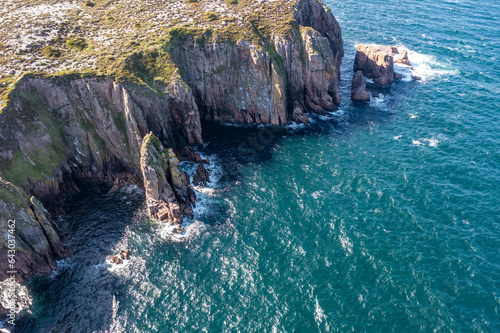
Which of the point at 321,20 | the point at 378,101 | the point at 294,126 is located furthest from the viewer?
the point at 321,20

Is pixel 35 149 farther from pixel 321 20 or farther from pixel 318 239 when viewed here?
pixel 321 20

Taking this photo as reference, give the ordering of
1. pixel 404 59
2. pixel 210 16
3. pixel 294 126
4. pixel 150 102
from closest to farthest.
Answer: pixel 150 102, pixel 294 126, pixel 210 16, pixel 404 59

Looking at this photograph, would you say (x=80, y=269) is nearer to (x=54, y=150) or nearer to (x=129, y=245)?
(x=129, y=245)

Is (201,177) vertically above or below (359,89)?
below

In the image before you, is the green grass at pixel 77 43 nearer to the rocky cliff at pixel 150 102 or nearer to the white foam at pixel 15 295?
the rocky cliff at pixel 150 102

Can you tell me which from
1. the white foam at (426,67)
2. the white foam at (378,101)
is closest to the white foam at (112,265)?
the white foam at (378,101)

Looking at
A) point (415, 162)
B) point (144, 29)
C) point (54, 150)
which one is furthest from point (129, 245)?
point (415, 162)

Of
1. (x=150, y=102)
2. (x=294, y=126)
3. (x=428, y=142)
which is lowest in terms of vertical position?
(x=428, y=142)

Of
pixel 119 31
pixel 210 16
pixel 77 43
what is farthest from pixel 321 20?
pixel 77 43
